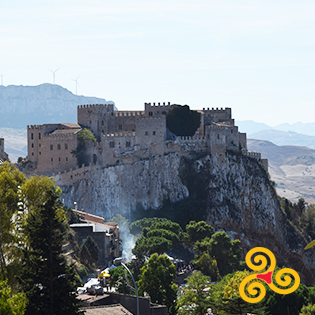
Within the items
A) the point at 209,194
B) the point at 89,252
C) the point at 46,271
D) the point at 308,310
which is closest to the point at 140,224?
the point at 209,194

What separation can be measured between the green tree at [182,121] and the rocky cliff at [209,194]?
212 inches

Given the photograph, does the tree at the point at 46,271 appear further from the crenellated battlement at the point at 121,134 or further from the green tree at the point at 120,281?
the crenellated battlement at the point at 121,134

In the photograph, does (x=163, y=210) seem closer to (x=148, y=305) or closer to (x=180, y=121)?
(x=180, y=121)

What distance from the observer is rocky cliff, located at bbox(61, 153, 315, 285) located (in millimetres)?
113600

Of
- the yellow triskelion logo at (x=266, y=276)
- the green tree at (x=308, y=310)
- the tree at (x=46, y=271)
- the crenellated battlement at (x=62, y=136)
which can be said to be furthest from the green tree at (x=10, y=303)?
the crenellated battlement at (x=62, y=136)

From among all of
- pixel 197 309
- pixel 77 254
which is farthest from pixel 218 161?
pixel 197 309

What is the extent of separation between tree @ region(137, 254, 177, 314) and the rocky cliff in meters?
50.8

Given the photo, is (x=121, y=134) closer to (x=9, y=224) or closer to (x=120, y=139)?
(x=120, y=139)

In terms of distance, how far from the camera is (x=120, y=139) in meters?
114

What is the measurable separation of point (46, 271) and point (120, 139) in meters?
72.9

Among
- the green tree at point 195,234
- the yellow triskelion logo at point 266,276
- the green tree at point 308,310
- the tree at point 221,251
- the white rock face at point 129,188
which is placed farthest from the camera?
the white rock face at point 129,188

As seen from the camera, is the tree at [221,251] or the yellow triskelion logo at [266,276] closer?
the yellow triskelion logo at [266,276]

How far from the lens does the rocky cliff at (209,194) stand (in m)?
114

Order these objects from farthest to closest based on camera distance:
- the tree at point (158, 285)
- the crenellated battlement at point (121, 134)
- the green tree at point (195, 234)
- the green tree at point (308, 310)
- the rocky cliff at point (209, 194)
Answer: the crenellated battlement at point (121, 134)
the rocky cliff at point (209, 194)
the green tree at point (195, 234)
the tree at point (158, 285)
the green tree at point (308, 310)
